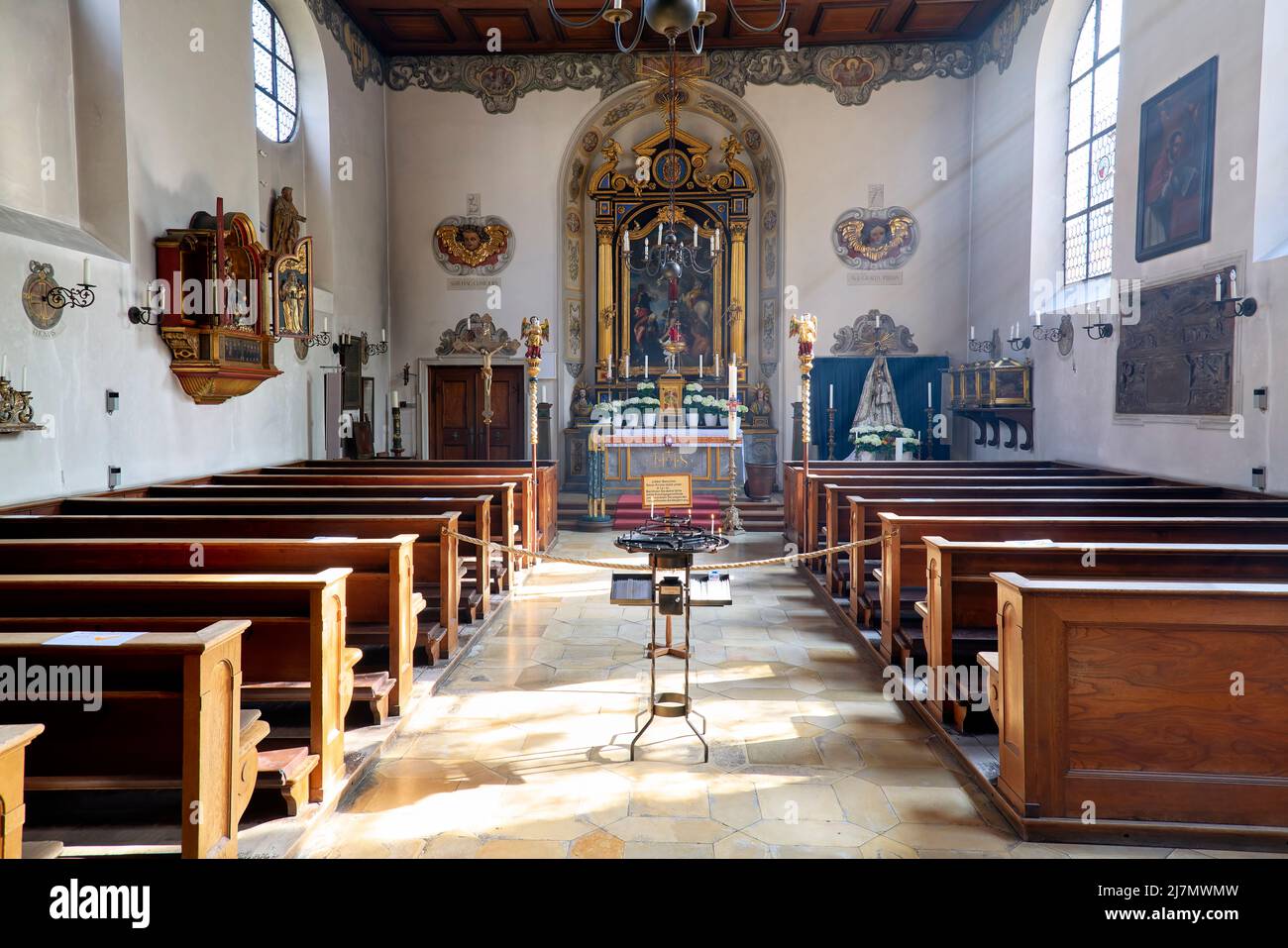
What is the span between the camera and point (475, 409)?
46.4ft

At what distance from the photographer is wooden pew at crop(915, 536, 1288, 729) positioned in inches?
153

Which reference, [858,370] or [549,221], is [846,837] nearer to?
[858,370]

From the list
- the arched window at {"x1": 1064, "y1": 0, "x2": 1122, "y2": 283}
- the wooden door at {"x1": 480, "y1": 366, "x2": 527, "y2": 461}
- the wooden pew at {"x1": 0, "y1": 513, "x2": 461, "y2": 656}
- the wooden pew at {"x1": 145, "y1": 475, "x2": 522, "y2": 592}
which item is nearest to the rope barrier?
the wooden pew at {"x1": 0, "y1": 513, "x2": 461, "y2": 656}

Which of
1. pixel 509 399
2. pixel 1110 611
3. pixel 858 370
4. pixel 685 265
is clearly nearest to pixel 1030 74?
pixel 858 370

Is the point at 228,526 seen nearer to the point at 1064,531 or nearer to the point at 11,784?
the point at 11,784

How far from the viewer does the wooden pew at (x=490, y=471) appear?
8633 mm

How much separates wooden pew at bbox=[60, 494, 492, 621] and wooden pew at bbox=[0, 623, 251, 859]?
2.75 metres

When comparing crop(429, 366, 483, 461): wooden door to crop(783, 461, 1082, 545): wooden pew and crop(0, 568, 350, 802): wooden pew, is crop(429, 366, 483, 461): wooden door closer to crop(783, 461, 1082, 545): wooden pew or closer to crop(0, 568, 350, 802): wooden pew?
crop(783, 461, 1082, 545): wooden pew

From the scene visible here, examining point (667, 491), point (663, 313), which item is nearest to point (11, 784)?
point (667, 491)

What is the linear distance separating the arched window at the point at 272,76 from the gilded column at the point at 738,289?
264 inches

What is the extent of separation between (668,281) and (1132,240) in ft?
23.8

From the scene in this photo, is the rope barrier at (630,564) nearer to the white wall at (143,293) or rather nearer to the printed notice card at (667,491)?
the printed notice card at (667,491)

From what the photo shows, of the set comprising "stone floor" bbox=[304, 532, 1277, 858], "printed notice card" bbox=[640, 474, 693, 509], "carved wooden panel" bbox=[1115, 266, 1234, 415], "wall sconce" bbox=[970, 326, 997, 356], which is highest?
"wall sconce" bbox=[970, 326, 997, 356]

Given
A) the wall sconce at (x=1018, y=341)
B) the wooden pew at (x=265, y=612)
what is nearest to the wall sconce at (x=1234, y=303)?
the wall sconce at (x=1018, y=341)
